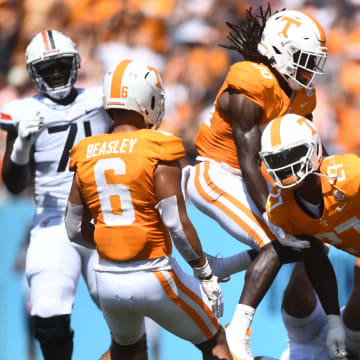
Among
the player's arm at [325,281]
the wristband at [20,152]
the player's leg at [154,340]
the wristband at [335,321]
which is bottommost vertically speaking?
the player's leg at [154,340]

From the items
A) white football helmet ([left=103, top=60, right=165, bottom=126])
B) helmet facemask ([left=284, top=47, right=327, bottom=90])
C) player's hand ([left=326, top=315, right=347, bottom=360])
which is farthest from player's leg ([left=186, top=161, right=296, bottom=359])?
white football helmet ([left=103, top=60, right=165, bottom=126])

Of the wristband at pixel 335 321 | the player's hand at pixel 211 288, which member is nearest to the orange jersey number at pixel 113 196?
the player's hand at pixel 211 288

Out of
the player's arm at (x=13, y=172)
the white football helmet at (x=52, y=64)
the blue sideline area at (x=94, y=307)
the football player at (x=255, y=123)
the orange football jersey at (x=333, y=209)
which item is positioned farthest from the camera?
the blue sideline area at (x=94, y=307)

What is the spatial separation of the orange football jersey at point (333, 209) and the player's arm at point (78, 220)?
0.85m

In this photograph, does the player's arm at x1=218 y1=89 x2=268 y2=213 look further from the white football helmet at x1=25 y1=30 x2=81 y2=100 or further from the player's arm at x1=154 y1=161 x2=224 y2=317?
the white football helmet at x1=25 y1=30 x2=81 y2=100

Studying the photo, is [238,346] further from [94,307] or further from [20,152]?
[94,307]

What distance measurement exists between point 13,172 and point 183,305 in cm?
149

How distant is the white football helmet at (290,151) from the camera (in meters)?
3.48

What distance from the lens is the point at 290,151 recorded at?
3.49m

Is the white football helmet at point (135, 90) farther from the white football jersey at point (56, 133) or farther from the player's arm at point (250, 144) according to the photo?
the white football jersey at point (56, 133)

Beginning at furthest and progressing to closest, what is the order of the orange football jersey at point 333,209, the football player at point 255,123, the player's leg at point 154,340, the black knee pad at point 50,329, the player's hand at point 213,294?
the player's leg at point 154,340 < the black knee pad at point 50,329 < the football player at point 255,123 < the orange football jersey at point 333,209 < the player's hand at point 213,294

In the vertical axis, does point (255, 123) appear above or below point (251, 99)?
below

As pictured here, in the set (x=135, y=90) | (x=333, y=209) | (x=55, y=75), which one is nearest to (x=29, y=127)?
(x=55, y=75)

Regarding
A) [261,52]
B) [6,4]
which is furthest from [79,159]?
[6,4]
